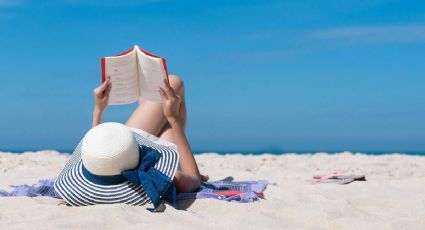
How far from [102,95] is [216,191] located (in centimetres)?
115

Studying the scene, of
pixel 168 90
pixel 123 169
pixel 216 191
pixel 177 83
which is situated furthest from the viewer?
pixel 177 83

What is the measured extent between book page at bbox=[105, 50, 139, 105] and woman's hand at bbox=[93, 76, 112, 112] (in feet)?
0.10

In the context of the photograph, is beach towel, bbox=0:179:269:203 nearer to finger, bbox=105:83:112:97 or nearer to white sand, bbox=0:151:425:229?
white sand, bbox=0:151:425:229

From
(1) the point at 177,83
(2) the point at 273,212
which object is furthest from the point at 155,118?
(2) the point at 273,212

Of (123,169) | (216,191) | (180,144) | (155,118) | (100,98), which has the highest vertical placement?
(100,98)

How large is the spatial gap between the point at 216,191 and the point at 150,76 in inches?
41.4

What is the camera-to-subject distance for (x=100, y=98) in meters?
4.25

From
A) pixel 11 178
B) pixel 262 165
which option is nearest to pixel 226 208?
pixel 11 178

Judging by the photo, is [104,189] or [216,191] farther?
[216,191]

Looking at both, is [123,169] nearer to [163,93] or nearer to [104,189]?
[104,189]

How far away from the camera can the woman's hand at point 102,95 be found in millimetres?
4172

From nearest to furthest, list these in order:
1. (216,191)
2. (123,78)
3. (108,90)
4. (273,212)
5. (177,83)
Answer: (273,212) → (123,78) → (108,90) → (216,191) → (177,83)

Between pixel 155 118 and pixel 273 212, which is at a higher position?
pixel 155 118

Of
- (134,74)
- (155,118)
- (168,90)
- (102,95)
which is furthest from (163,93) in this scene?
(155,118)
